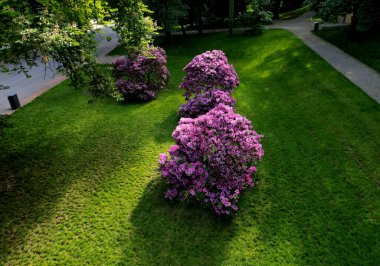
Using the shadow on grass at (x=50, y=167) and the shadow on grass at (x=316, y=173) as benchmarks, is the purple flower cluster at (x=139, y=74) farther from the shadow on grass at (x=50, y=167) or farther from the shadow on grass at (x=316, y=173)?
the shadow on grass at (x=316, y=173)

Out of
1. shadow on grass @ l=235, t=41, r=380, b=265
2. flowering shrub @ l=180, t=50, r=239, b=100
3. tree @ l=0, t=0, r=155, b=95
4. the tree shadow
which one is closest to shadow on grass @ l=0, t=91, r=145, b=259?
the tree shadow

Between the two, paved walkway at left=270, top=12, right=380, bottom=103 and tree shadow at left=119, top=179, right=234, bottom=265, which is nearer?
tree shadow at left=119, top=179, right=234, bottom=265

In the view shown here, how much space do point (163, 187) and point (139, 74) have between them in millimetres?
8251

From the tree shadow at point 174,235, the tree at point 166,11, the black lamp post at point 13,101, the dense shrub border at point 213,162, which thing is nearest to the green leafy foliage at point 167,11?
the tree at point 166,11

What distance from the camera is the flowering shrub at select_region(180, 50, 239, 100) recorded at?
11.6m

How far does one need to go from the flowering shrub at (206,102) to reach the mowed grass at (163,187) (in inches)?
39.9

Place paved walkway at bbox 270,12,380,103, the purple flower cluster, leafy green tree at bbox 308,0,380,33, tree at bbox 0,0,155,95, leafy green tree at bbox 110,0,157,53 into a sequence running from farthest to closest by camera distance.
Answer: leafy green tree at bbox 308,0,380,33, the purple flower cluster, paved walkway at bbox 270,12,380,103, leafy green tree at bbox 110,0,157,53, tree at bbox 0,0,155,95

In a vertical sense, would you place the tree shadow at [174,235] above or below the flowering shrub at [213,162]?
below

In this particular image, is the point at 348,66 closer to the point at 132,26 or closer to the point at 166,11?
the point at 132,26

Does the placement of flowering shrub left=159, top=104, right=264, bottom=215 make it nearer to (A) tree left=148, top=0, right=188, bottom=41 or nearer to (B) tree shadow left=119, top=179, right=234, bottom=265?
(B) tree shadow left=119, top=179, right=234, bottom=265

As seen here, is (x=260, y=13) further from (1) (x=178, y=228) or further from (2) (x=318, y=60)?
(1) (x=178, y=228)

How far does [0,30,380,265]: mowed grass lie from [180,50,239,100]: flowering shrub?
5.80 feet

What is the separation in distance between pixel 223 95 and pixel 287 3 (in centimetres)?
4124

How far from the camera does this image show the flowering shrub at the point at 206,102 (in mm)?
11172
